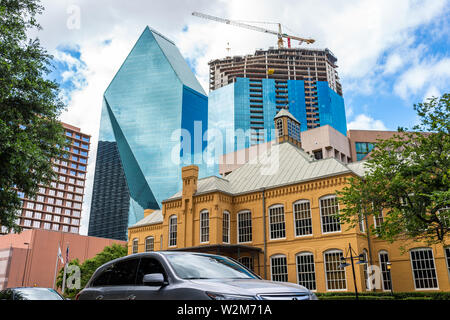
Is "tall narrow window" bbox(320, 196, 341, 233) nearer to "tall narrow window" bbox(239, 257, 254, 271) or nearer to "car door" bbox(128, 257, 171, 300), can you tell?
"tall narrow window" bbox(239, 257, 254, 271)

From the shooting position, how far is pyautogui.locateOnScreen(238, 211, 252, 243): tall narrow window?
3200 cm

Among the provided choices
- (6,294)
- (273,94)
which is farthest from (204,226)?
(273,94)

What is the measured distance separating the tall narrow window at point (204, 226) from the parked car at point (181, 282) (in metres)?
25.1

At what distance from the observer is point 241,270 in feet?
20.6

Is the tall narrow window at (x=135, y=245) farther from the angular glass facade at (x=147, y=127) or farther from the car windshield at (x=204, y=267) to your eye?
the angular glass facade at (x=147, y=127)

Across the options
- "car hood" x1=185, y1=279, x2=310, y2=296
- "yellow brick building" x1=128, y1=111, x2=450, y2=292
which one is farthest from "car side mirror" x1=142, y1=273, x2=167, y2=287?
"yellow brick building" x1=128, y1=111, x2=450, y2=292

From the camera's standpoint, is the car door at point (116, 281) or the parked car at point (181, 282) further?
the car door at point (116, 281)

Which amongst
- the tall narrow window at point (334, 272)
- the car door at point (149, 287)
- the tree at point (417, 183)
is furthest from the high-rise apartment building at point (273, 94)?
the car door at point (149, 287)

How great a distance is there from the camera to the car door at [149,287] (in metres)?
5.32

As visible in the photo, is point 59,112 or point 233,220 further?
point 233,220
